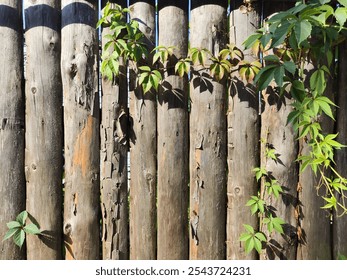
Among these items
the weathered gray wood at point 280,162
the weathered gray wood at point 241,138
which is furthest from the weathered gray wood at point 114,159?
the weathered gray wood at point 280,162

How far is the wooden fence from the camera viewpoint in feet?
6.82

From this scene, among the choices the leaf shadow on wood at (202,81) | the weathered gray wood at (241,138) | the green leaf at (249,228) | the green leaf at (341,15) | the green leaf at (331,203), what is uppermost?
the green leaf at (341,15)

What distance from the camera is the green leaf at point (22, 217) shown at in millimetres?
2034

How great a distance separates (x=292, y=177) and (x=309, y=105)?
0.48 m

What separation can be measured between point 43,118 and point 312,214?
69.0 inches

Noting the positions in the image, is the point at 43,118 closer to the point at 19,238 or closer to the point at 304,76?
the point at 19,238

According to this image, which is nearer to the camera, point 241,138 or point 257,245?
point 257,245

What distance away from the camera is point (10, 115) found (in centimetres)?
206

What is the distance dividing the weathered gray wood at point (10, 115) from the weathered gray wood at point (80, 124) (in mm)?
269

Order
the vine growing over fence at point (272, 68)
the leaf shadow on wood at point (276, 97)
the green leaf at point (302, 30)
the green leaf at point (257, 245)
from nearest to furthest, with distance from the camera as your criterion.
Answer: the green leaf at point (302, 30)
the vine growing over fence at point (272, 68)
the green leaf at point (257, 245)
the leaf shadow on wood at point (276, 97)

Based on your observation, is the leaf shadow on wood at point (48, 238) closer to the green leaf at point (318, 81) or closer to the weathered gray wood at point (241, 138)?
the weathered gray wood at point (241, 138)

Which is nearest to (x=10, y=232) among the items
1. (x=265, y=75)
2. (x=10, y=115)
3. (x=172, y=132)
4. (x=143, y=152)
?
(x=10, y=115)

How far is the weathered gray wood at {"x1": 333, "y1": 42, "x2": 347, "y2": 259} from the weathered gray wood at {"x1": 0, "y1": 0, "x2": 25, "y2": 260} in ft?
6.42

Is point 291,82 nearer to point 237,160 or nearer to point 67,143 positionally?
point 237,160
